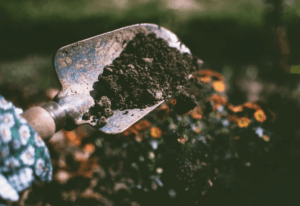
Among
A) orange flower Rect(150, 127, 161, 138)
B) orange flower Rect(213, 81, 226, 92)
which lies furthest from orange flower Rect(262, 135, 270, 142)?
orange flower Rect(150, 127, 161, 138)

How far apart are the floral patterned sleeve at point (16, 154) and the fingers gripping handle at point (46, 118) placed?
54 millimetres

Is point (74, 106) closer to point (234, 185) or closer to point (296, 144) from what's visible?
point (234, 185)

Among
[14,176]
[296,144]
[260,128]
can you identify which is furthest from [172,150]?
[296,144]

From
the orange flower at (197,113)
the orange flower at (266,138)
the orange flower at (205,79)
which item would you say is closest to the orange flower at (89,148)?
the orange flower at (197,113)

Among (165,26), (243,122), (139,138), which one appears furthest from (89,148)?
(165,26)

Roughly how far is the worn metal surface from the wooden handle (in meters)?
0.11

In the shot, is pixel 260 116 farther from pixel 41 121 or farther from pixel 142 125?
pixel 41 121

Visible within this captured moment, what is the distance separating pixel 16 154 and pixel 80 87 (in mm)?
512

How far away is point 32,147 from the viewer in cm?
74

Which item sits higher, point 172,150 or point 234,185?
point 172,150

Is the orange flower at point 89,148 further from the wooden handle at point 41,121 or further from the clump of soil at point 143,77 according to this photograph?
the wooden handle at point 41,121

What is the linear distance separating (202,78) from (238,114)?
0.30 meters

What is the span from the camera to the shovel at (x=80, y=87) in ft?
2.81

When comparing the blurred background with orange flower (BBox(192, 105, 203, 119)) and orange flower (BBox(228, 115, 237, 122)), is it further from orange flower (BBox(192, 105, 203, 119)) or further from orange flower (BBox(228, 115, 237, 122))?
orange flower (BBox(192, 105, 203, 119))
